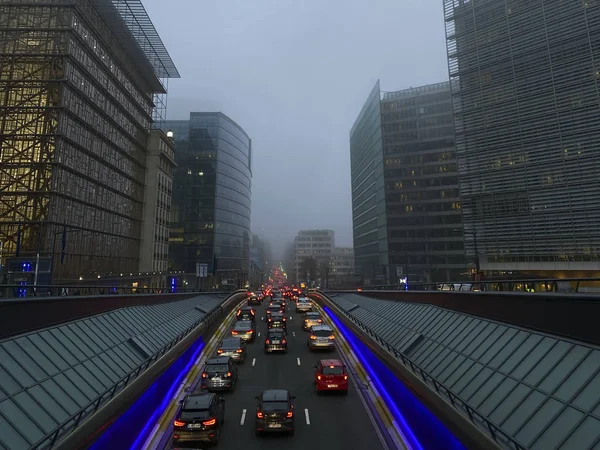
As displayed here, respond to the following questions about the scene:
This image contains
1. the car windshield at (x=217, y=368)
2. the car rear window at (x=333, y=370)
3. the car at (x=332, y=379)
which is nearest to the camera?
the car at (x=332, y=379)

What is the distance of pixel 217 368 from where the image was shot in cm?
1953

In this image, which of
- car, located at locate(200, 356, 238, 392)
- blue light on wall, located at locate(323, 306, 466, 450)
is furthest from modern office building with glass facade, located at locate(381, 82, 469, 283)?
car, located at locate(200, 356, 238, 392)

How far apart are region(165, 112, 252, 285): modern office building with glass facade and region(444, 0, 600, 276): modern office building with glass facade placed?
70.0 metres

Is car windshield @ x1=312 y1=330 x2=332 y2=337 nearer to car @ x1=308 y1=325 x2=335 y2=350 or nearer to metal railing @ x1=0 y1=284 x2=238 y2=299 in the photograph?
car @ x1=308 y1=325 x2=335 y2=350

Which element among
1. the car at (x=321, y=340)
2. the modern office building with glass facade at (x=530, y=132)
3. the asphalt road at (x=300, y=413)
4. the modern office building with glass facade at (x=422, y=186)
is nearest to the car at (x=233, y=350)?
the asphalt road at (x=300, y=413)

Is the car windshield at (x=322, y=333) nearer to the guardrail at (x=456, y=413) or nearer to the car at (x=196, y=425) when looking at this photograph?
the guardrail at (x=456, y=413)

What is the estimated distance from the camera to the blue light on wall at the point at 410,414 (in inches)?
468

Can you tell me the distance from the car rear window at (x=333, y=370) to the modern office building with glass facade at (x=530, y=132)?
130ft

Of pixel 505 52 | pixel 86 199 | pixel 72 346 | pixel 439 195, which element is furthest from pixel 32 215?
pixel 439 195

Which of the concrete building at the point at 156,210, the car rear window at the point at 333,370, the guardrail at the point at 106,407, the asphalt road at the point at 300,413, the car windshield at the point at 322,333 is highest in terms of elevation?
the concrete building at the point at 156,210

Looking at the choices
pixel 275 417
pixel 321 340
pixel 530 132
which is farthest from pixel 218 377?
pixel 530 132

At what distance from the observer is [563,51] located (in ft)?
155

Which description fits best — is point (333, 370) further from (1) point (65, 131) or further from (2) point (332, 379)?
(1) point (65, 131)

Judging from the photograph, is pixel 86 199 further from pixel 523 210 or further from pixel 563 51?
pixel 563 51
